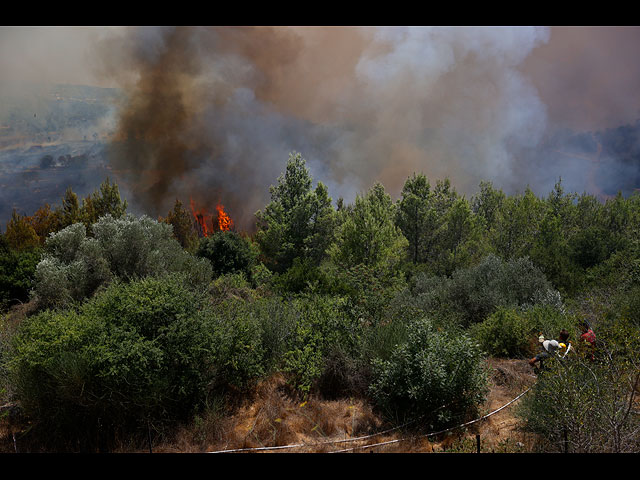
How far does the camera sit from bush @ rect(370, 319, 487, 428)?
5.59 metres

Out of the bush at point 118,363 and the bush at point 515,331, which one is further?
the bush at point 515,331

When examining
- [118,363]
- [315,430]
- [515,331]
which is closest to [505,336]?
[515,331]

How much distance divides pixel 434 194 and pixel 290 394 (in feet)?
62.7

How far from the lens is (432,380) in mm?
5598

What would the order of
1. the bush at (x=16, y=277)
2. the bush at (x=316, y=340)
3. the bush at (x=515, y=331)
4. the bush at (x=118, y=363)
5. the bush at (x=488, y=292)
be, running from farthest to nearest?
1. the bush at (x=16, y=277)
2. the bush at (x=488, y=292)
3. the bush at (x=515, y=331)
4. the bush at (x=316, y=340)
5. the bush at (x=118, y=363)

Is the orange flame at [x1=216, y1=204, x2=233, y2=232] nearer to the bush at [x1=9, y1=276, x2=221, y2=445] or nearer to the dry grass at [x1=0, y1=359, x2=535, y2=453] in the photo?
the bush at [x1=9, y1=276, x2=221, y2=445]

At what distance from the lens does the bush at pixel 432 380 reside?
5594mm

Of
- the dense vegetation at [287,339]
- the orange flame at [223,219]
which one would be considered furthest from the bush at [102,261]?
the orange flame at [223,219]

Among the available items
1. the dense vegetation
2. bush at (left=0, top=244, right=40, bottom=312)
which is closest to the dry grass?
A: the dense vegetation

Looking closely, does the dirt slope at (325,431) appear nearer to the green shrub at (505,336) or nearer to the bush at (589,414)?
the bush at (589,414)

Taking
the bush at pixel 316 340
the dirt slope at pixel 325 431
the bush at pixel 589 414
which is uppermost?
the bush at pixel 316 340

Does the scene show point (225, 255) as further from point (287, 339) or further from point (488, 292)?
point (488, 292)
